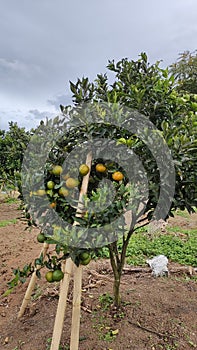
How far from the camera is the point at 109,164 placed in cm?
181

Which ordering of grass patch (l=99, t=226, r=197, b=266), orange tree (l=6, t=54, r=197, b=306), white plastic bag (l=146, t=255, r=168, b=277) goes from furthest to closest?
grass patch (l=99, t=226, r=197, b=266) → white plastic bag (l=146, t=255, r=168, b=277) → orange tree (l=6, t=54, r=197, b=306)

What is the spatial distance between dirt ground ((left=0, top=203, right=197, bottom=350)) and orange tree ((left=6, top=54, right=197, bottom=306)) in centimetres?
83

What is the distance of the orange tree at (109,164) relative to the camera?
1493mm

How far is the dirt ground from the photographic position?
2.16 meters

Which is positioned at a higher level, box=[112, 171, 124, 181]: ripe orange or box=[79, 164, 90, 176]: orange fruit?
box=[79, 164, 90, 176]: orange fruit

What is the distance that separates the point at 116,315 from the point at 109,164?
1.45 metres

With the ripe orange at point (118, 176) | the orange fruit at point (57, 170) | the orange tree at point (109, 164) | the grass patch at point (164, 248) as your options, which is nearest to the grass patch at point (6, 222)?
the grass patch at point (164, 248)

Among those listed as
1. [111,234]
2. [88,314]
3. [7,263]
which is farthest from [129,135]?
[7,263]

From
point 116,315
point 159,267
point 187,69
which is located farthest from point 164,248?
point 187,69

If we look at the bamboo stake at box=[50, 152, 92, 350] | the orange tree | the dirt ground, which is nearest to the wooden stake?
the bamboo stake at box=[50, 152, 92, 350]

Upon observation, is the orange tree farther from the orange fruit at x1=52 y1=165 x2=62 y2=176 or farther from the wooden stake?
the wooden stake

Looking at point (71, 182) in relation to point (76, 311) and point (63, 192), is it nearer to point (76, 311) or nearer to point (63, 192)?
point (63, 192)

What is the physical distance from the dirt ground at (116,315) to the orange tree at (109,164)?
2.71 ft

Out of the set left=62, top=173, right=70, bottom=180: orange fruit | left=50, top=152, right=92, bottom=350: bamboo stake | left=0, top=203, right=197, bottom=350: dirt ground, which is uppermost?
left=62, top=173, right=70, bottom=180: orange fruit
